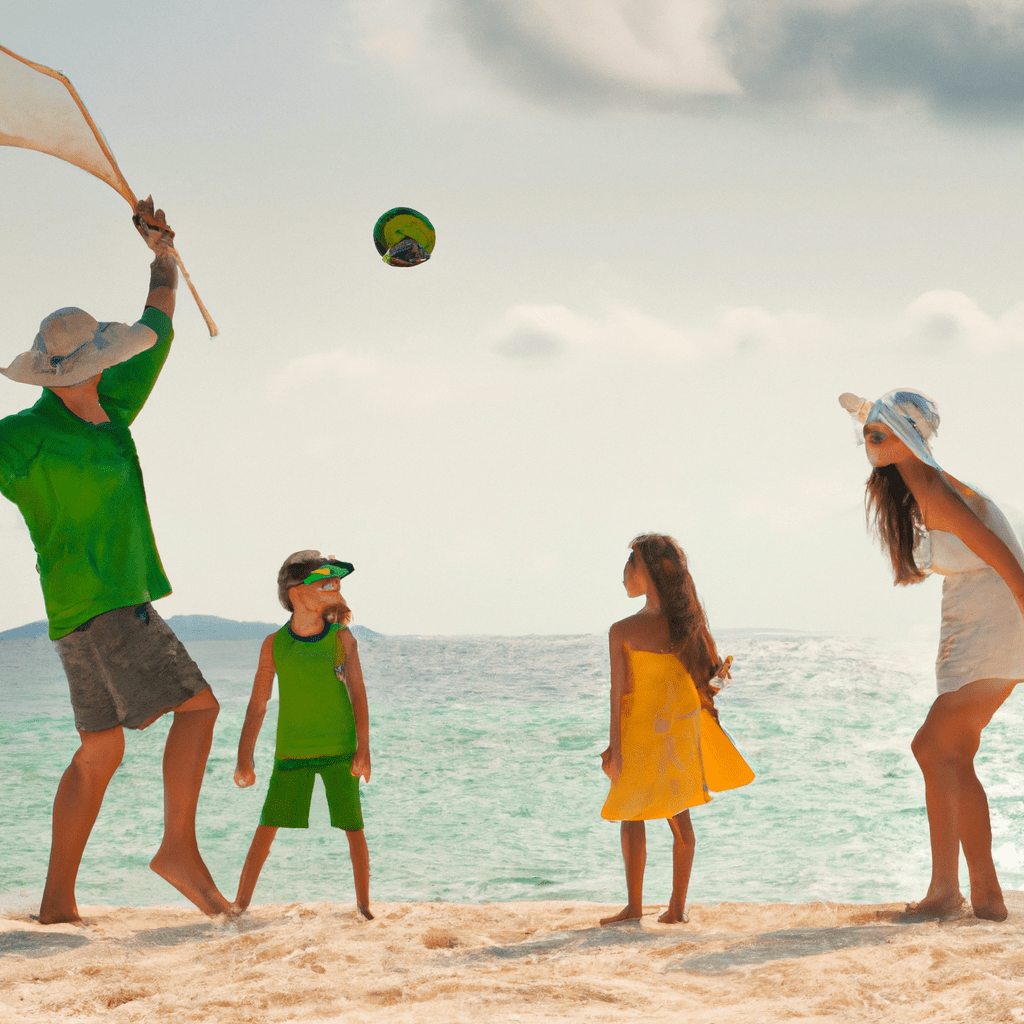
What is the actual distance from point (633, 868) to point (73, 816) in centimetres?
208

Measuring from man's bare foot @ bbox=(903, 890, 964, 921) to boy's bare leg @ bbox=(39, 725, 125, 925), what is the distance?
293 cm

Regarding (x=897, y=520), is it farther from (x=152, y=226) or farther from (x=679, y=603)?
(x=152, y=226)

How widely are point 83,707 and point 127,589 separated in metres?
0.47

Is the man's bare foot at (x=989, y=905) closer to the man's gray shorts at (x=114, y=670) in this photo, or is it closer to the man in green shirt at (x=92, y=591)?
the man in green shirt at (x=92, y=591)

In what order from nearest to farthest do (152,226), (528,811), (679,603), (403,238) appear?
(679,603), (152,226), (403,238), (528,811)

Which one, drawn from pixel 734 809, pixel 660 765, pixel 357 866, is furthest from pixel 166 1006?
pixel 734 809

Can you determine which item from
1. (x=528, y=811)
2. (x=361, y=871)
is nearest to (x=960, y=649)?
(x=361, y=871)

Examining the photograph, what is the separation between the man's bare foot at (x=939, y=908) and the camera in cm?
330

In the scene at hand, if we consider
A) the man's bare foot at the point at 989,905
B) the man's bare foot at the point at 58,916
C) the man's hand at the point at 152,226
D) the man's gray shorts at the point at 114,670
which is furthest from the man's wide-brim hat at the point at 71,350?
the man's bare foot at the point at 989,905

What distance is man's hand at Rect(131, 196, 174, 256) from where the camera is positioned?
387 cm

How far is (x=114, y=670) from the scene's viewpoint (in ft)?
11.4

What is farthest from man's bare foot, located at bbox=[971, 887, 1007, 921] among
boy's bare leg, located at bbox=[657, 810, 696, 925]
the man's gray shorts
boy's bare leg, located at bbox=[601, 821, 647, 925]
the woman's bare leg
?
the man's gray shorts

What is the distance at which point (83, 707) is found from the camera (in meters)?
3.50

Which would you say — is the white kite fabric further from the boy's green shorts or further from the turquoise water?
the turquoise water
